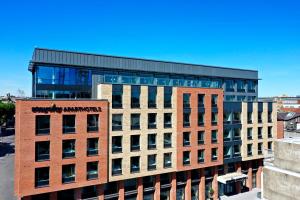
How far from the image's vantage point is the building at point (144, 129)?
31266mm

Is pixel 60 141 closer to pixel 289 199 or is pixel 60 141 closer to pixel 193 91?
pixel 193 91

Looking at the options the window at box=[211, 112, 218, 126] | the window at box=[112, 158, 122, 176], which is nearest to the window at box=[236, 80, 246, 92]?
the window at box=[211, 112, 218, 126]

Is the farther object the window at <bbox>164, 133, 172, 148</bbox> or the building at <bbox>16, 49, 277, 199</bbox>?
the window at <bbox>164, 133, 172, 148</bbox>

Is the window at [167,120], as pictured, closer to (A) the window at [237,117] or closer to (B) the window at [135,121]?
(B) the window at [135,121]

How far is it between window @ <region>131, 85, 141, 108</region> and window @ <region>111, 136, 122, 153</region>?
4.87m

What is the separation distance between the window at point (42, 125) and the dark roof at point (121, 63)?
9.28m

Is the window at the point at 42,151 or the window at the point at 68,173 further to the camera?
the window at the point at 68,173

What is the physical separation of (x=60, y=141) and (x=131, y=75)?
16.4 m

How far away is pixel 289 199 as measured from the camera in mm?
21703

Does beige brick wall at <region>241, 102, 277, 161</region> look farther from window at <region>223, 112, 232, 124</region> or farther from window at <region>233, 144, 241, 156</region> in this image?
window at <region>223, 112, 232, 124</region>

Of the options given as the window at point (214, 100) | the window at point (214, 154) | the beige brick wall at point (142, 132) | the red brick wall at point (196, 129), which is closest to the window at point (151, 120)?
the beige brick wall at point (142, 132)

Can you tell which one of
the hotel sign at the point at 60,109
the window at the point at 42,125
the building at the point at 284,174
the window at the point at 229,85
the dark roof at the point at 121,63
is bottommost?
the building at the point at 284,174

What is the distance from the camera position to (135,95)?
3609 centimetres

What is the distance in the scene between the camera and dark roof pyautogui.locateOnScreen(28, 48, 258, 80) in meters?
36.3
